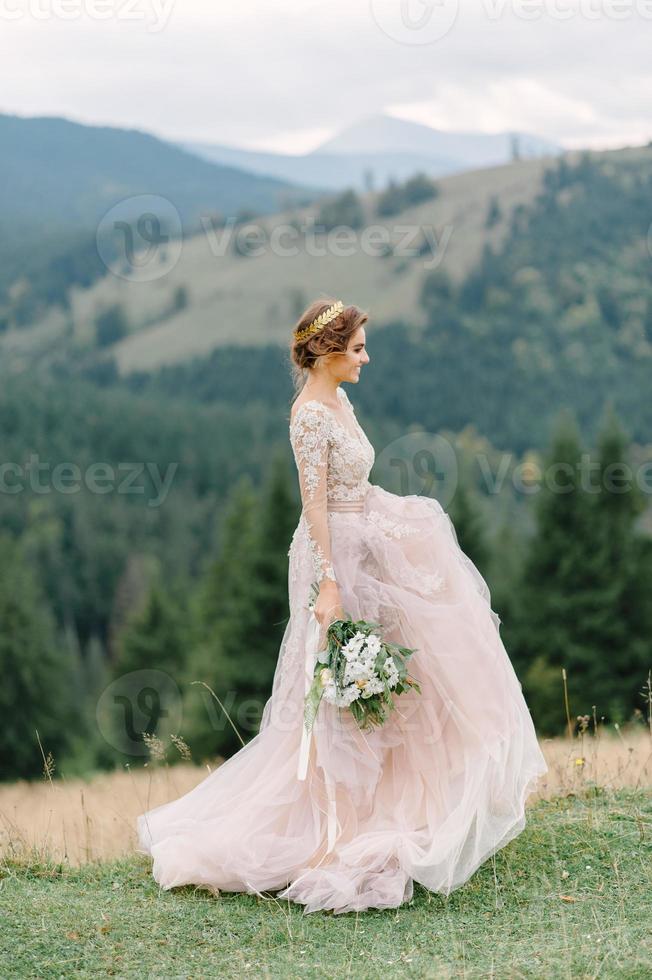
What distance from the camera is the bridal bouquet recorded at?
5.63 meters

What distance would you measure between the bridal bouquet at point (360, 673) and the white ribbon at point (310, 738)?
113 millimetres

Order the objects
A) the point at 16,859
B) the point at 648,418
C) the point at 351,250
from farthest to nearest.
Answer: the point at 351,250
the point at 648,418
the point at 16,859

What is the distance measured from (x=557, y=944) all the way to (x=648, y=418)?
377ft

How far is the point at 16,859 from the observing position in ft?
20.9

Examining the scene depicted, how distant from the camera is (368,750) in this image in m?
5.89

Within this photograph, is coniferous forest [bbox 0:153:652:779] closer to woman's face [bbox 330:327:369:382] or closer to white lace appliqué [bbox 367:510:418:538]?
white lace appliqué [bbox 367:510:418:538]

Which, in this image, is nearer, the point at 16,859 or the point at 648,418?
the point at 16,859

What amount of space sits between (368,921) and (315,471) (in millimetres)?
2261

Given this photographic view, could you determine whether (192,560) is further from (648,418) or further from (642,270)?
(642,270)

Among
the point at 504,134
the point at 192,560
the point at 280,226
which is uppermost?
the point at 504,134

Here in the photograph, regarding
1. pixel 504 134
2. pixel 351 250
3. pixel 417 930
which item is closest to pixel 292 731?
pixel 417 930

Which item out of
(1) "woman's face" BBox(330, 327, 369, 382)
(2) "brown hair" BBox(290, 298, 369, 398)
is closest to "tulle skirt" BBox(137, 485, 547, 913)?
(1) "woman's face" BBox(330, 327, 369, 382)
